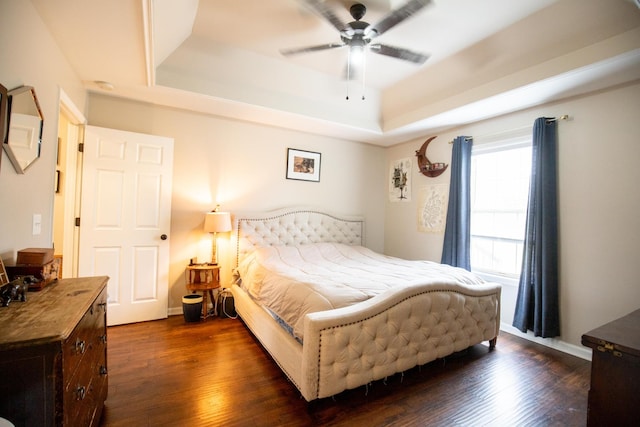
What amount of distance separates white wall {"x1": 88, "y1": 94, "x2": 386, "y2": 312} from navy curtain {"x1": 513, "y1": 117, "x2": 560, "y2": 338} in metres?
2.56

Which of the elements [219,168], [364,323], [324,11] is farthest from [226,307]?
[324,11]

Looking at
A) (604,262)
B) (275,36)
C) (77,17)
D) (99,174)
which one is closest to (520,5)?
(275,36)

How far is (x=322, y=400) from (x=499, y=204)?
3.05 m

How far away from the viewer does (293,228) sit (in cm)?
422

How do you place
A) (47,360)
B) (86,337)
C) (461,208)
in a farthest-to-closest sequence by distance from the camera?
1. (461,208)
2. (86,337)
3. (47,360)

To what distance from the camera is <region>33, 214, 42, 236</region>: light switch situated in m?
1.91

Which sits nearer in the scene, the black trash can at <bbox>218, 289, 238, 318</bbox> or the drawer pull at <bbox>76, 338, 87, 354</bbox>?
the drawer pull at <bbox>76, 338, 87, 354</bbox>

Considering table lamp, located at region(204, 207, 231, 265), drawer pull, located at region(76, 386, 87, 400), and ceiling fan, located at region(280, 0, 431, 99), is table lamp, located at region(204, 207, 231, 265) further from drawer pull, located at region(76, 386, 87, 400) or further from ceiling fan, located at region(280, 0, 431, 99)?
drawer pull, located at region(76, 386, 87, 400)

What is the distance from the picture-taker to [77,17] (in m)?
1.88

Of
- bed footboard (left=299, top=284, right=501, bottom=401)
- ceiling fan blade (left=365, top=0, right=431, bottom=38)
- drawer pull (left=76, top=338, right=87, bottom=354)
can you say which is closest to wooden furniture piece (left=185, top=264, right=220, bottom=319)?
bed footboard (left=299, top=284, right=501, bottom=401)

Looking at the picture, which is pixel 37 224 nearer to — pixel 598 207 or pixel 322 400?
pixel 322 400

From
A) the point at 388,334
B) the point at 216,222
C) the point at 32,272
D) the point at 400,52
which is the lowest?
the point at 388,334

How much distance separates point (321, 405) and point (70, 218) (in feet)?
10.1

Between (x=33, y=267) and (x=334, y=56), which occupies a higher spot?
(x=334, y=56)
